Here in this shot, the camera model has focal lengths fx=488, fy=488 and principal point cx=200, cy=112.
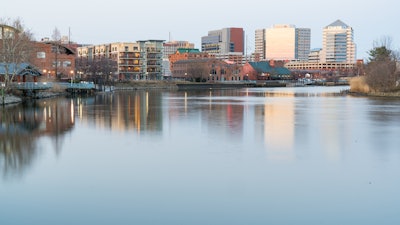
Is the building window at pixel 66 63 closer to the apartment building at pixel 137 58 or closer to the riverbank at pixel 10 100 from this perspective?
the riverbank at pixel 10 100

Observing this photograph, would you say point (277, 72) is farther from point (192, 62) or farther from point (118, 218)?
point (118, 218)

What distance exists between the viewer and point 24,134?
22094 millimetres

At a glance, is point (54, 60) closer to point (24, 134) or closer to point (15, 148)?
point (24, 134)

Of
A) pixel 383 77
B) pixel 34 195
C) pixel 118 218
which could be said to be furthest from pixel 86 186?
pixel 383 77

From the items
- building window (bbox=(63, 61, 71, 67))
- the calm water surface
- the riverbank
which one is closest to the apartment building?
building window (bbox=(63, 61, 71, 67))

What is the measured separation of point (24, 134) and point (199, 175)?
11631 mm

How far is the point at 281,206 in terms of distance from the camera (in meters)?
10.6

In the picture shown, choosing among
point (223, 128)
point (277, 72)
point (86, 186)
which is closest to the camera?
point (86, 186)

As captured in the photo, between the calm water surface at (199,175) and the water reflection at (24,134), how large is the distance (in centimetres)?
6

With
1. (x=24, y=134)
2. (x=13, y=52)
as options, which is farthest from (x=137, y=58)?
(x=24, y=134)

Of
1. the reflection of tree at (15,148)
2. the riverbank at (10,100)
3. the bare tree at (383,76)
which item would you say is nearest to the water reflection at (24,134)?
the reflection of tree at (15,148)

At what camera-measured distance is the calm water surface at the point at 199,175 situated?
33.3 ft

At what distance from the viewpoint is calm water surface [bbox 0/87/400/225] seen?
33.3ft

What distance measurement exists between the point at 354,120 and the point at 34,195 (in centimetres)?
2240
